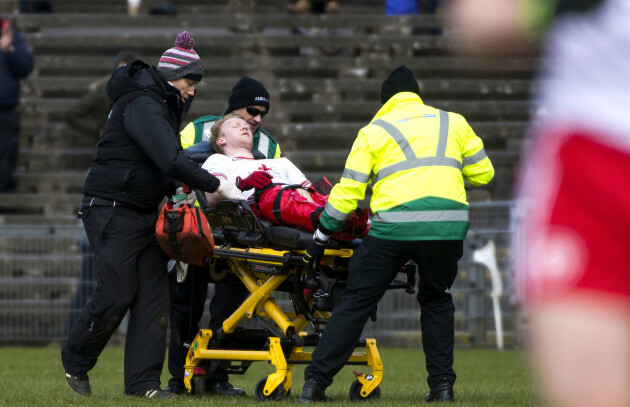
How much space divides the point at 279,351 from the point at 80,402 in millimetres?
1071

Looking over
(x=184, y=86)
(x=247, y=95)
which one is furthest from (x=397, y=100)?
(x=247, y=95)

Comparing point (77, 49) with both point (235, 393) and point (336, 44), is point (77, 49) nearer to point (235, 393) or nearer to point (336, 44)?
point (336, 44)

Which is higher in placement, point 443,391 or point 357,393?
point 443,391

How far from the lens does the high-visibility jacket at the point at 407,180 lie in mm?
5695

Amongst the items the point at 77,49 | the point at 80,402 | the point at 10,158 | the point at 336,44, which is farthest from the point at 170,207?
the point at 77,49

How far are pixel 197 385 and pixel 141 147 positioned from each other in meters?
1.42

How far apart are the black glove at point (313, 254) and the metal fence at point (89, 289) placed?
496cm

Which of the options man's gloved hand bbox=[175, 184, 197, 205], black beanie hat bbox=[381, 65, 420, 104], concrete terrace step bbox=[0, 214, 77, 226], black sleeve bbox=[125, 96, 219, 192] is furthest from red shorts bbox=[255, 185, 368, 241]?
concrete terrace step bbox=[0, 214, 77, 226]

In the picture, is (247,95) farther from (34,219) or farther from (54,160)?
(54,160)

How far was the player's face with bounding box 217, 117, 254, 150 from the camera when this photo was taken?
690cm

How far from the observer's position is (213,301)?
707 cm

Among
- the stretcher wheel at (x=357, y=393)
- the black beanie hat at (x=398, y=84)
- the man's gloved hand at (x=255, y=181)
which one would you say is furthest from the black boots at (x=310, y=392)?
the black beanie hat at (x=398, y=84)

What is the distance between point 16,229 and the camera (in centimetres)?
1109

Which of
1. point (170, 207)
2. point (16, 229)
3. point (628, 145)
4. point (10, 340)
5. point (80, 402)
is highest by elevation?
point (628, 145)
